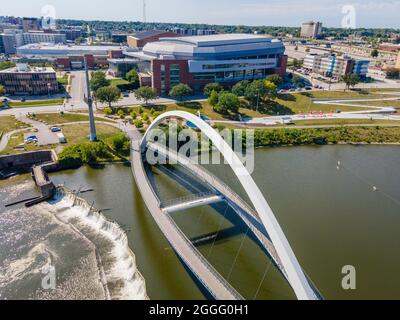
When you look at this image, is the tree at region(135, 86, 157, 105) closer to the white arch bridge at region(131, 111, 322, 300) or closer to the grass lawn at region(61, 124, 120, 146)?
the grass lawn at region(61, 124, 120, 146)

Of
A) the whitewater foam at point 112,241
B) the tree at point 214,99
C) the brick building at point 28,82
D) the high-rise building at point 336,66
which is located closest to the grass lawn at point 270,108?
the tree at point 214,99

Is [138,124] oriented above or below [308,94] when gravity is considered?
below

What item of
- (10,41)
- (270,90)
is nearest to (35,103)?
(270,90)

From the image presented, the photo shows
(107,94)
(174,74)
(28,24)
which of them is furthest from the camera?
(28,24)

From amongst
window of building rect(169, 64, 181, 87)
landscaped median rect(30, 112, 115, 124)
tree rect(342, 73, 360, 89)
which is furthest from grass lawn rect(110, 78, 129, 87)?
tree rect(342, 73, 360, 89)

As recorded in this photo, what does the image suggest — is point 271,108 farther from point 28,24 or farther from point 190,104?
point 28,24

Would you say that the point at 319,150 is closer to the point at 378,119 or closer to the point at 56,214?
the point at 378,119
